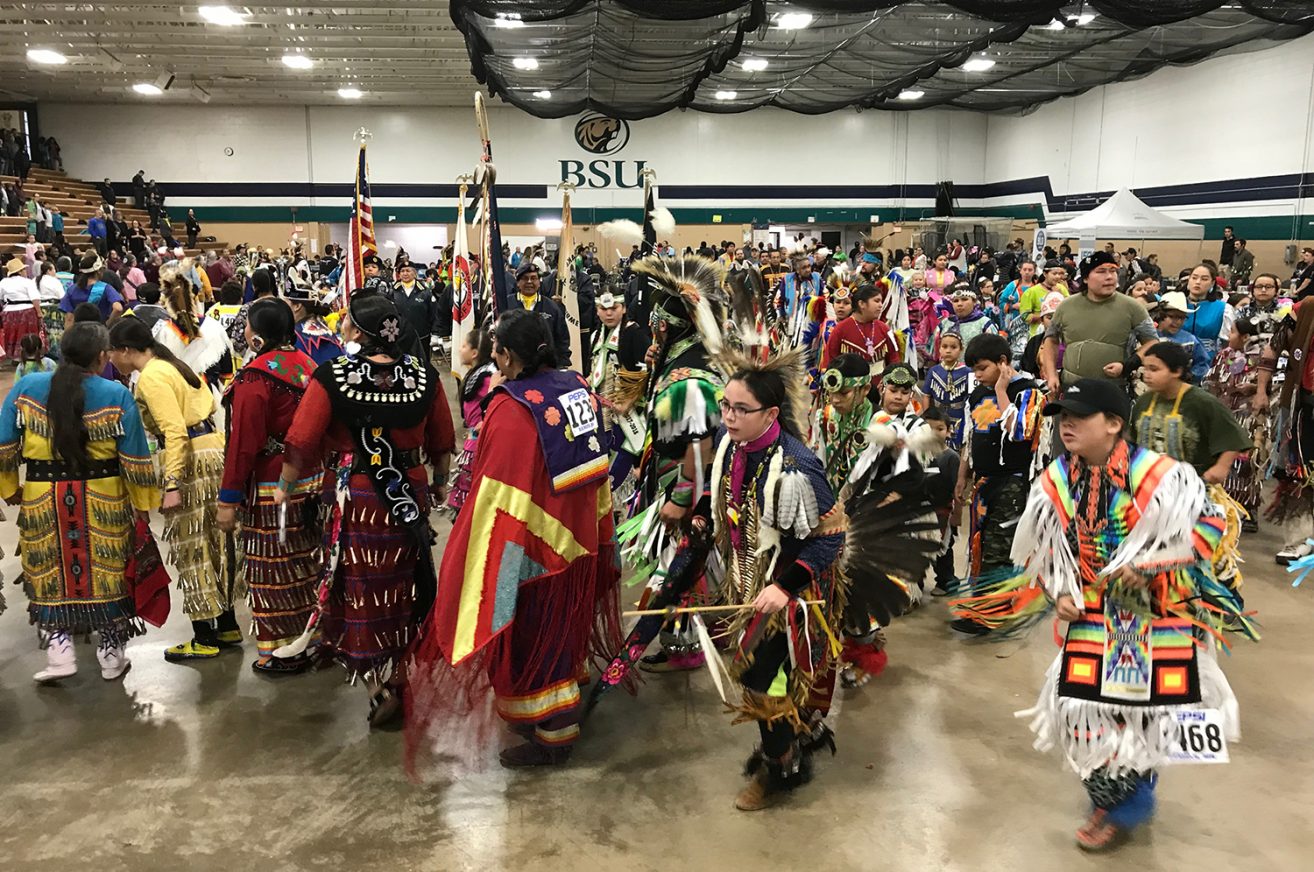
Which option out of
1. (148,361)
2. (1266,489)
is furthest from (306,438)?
(1266,489)

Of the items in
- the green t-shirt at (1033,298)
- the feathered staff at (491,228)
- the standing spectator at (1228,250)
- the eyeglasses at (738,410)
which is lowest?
the eyeglasses at (738,410)

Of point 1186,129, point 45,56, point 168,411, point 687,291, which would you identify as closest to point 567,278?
point 687,291

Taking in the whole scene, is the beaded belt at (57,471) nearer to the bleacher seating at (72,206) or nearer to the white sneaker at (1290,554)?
the white sneaker at (1290,554)

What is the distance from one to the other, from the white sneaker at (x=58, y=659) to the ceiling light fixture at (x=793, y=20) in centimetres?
928

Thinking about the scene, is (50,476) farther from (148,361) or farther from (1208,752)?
(1208,752)

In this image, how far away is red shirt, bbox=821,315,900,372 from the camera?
17.3 ft

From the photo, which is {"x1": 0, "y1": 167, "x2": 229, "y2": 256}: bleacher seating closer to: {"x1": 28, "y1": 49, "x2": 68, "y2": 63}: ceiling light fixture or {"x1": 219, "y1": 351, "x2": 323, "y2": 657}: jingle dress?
{"x1": 28, "y1": 49, "x2": 68, "y2": 63}: ceiling light fixture

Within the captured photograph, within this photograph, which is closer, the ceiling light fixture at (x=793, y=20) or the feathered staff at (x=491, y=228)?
the feathered staff at (x=491, y=228)

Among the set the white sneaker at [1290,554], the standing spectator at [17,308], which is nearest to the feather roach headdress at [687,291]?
the white sneaker at [1290,554]

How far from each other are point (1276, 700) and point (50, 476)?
444cm

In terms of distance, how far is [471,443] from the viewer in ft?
13.9

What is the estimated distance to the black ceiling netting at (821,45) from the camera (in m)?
8.28

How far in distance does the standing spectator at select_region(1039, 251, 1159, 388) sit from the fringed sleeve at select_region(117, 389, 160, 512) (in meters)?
3.87

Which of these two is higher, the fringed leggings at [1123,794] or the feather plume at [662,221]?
the feather plume at [662,221]
